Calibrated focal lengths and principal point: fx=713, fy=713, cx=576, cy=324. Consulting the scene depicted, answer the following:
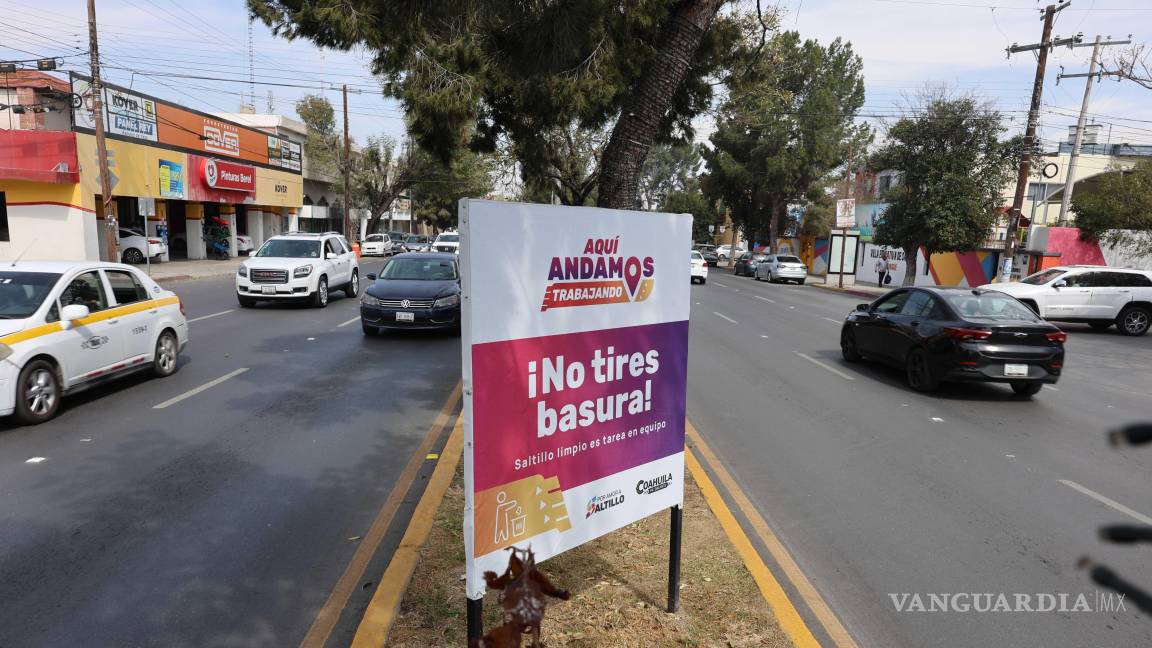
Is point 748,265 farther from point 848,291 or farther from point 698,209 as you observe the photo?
point 698,209

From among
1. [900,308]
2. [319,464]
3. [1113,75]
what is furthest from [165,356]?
[1113,75]

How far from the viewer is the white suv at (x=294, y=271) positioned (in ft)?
55.6

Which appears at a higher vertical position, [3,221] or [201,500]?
[3,221]

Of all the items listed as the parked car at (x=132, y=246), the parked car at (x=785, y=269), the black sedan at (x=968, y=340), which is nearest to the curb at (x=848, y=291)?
the parked car at (x=785, y=269)

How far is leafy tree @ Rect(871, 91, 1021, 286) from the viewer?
88.3 ft

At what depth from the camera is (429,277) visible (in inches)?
571

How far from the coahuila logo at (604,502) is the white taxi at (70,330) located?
257 inches

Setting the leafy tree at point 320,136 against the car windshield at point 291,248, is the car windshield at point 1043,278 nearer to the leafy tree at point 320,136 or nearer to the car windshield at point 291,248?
the car windshield at point 291,248

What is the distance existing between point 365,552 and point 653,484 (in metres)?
2.09

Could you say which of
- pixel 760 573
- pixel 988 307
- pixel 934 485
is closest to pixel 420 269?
pixel 988 307

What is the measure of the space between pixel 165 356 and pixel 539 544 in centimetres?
836

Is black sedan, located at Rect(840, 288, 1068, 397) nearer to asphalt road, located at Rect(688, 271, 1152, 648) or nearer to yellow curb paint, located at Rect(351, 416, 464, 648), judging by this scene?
asphalt road, located at Rect(688, 271, 1152, 648)

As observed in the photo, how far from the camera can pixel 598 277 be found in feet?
11.1

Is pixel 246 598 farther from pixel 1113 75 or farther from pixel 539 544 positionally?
pixel 1113 75
